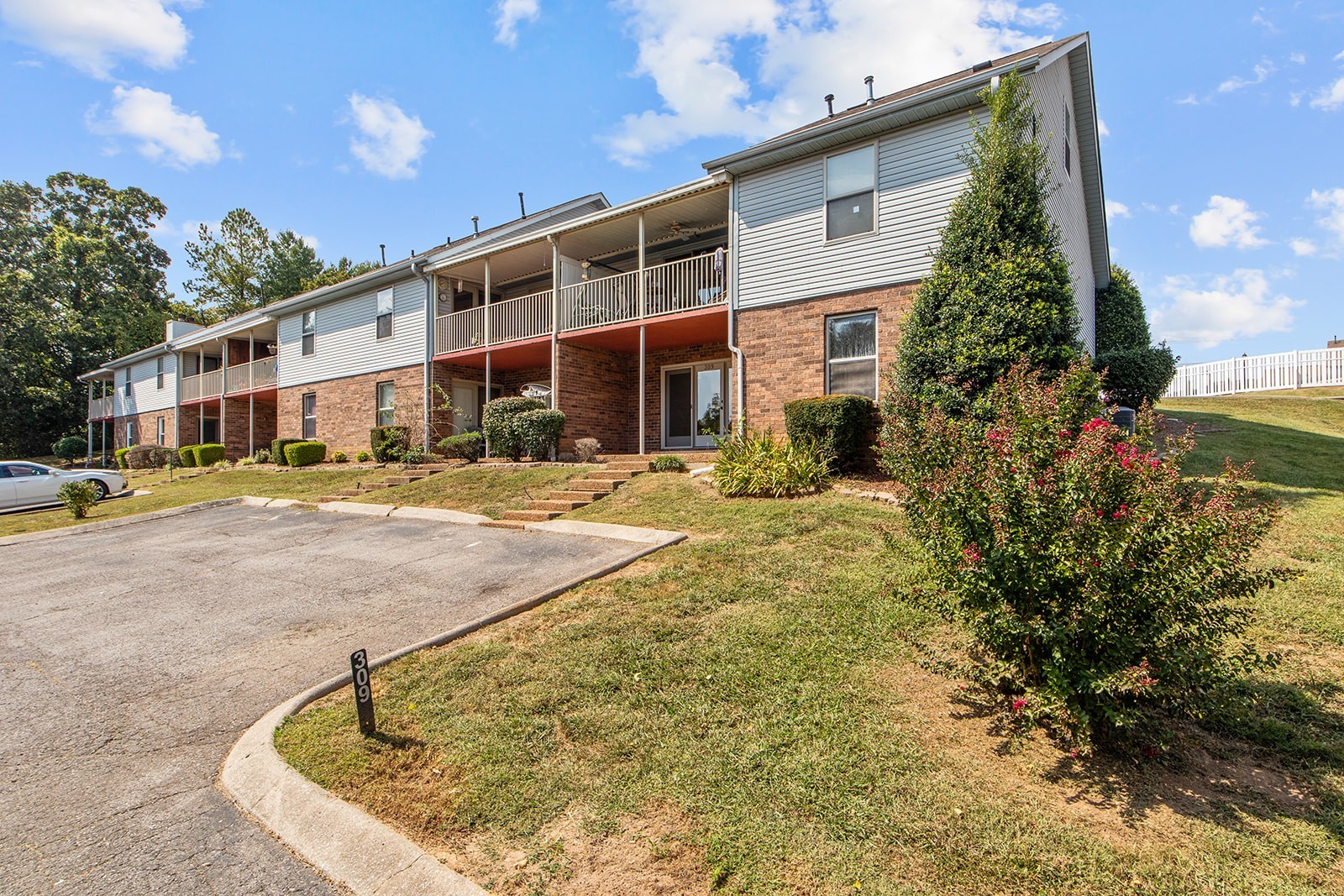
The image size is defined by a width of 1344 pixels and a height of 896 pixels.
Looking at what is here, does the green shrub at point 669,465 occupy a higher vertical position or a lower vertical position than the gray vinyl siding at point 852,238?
lower

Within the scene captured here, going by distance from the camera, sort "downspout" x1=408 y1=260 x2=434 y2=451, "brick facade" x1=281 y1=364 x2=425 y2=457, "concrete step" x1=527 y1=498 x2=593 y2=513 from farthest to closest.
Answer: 1. "brick facade" x1=281 y1=364 x2=425 y2=457
2. "downspout" x1=408 y1=260 x2=434 y2=451
3. "concrete step" x1=527 y1=498 x2=593 y2=513

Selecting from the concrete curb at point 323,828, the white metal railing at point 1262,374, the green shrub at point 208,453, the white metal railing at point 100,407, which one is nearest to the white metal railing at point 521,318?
the concrete curb at point 323,828

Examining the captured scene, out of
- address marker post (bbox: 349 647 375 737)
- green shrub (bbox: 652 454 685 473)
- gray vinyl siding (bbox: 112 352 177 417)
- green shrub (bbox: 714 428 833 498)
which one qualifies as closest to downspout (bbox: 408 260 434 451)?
green shrub (bbox: 652 454 685 473)

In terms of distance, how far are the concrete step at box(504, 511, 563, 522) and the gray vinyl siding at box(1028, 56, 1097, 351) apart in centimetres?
864

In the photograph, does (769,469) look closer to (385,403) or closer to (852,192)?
(852,192)

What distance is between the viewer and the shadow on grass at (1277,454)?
902 centimetres

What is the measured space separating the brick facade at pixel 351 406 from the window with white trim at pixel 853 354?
1247 cm

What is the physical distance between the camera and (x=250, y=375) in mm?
24281

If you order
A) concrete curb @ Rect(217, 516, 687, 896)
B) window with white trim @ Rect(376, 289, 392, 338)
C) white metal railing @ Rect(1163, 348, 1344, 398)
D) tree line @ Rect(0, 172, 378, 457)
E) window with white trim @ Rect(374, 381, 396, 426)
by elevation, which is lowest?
concrete curb @ Rect(217, 516, 687, 896)

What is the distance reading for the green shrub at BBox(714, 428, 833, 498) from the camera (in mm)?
9023

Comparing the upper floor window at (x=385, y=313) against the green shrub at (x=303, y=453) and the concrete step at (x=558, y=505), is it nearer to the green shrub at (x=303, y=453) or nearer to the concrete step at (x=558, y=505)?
the green shrub at (x=303, y=453)

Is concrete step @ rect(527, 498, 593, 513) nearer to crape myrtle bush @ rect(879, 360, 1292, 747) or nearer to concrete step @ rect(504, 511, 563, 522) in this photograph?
concrete step @ rect(504, 511, 563, 522)

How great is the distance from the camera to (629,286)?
1477 centimetres

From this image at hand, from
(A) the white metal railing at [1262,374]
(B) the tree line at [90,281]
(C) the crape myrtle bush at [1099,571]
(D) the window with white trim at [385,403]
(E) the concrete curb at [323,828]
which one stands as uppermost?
(B) the tree line at [90,281]
